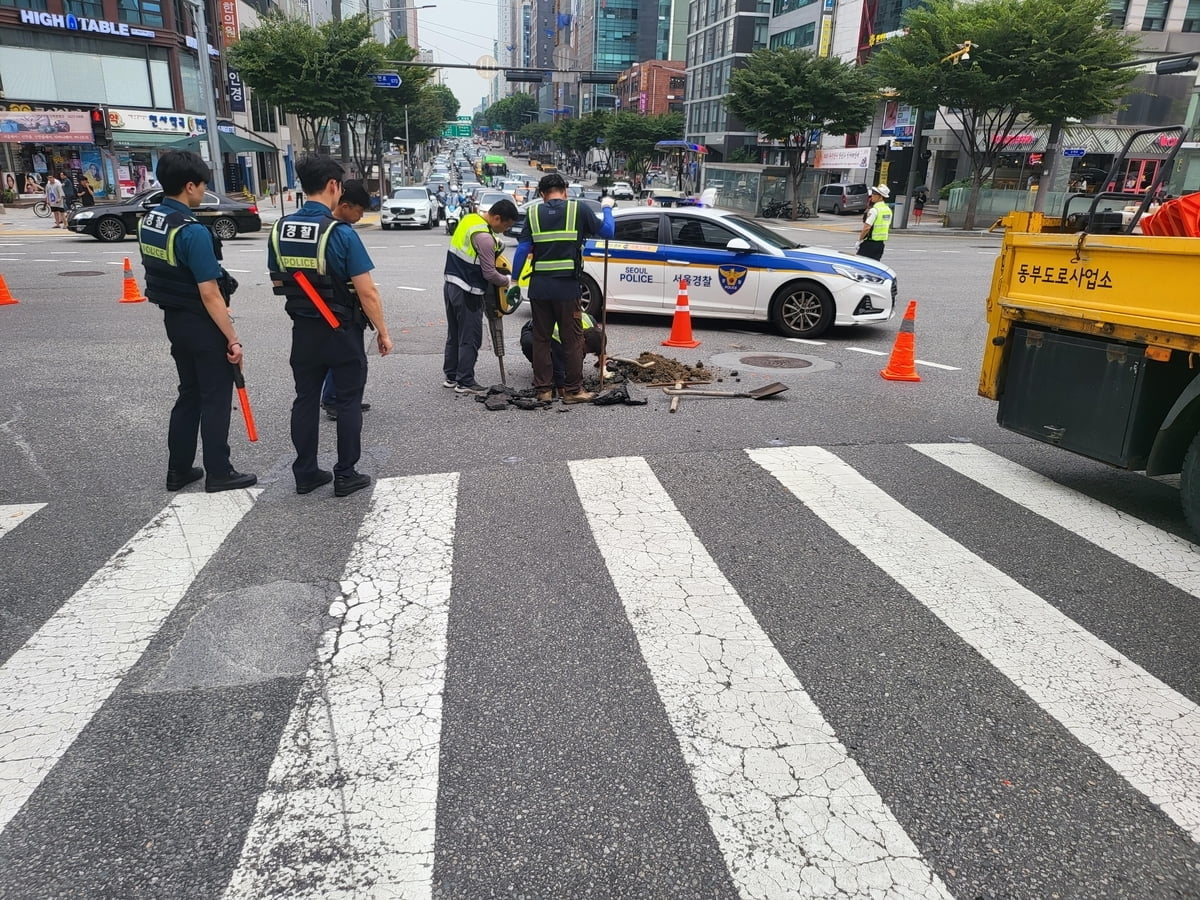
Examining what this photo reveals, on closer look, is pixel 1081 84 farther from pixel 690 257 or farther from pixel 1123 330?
pixel 1123 330

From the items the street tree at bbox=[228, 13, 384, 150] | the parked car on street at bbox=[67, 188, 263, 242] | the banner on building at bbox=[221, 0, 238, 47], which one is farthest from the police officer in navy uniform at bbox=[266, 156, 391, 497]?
the banner on building at bbox=[221, 0, 238, 47]

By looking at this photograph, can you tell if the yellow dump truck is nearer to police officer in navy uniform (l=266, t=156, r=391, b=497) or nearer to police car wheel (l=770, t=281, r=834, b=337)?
police officer in navy uniform (l=266, t=156, r=391, b=497)

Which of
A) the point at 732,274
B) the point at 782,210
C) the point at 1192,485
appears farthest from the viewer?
the point at 782,210

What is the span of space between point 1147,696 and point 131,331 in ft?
38.3

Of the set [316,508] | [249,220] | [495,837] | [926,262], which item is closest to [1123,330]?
[495,837]

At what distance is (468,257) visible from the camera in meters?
7.90

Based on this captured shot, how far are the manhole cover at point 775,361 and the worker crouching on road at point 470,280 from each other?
10.3ft

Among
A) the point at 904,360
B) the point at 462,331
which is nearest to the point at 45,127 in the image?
the point at 462,331

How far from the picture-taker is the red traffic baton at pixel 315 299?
5184mm

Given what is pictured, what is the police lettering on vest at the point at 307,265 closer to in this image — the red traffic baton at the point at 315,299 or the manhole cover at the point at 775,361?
the red traffic baton at the point at 315,299

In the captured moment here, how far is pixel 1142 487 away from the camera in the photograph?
6.15 meters

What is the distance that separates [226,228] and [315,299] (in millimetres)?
23168

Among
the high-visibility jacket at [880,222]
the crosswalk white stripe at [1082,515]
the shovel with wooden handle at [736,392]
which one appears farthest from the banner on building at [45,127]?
the crosswalk white stripe at [1082,515]

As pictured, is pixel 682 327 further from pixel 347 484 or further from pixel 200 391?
pixel 200 391
